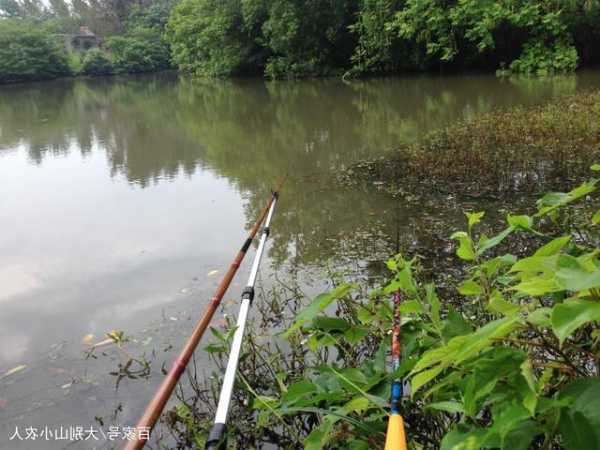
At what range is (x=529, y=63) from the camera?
17.5 meters

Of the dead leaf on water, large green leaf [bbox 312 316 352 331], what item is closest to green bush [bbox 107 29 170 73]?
the dead leaf on water

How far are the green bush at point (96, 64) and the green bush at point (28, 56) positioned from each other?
1357 mm

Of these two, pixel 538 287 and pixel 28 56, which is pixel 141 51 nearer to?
pixel 28 56

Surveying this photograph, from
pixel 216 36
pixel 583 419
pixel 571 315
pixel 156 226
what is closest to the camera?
pixel 571 315

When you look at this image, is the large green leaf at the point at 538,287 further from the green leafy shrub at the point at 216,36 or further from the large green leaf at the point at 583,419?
the green leafy shrub at the point at 216,36

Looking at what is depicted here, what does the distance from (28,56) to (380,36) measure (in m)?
29.5

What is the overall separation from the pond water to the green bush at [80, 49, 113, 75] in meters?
33.0

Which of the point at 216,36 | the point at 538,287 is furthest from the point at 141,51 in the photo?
the point at 538,287

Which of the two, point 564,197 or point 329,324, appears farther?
point 329,324

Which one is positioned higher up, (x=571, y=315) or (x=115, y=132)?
(x=571, y=315)

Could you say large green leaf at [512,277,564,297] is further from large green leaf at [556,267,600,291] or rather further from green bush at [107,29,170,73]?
green bush at [107,29,170,73]

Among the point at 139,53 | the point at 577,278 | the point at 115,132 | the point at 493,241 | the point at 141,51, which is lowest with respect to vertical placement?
the point at 115,132

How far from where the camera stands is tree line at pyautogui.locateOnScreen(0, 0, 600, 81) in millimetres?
17219

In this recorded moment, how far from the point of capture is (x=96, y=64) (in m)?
43.5
